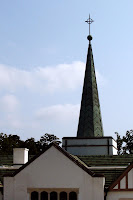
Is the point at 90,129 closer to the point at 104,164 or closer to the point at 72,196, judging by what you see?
the point at 104,164

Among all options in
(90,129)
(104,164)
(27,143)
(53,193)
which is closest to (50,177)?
(53,193)

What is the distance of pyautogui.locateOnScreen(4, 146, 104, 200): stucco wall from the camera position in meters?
29.2

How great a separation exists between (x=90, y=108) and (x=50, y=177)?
13483 millimetres

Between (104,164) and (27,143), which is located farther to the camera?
(27,143)

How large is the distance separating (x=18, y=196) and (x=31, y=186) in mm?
985

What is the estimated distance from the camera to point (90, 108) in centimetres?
4212

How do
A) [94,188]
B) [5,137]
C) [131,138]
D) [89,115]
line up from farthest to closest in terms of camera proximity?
[5,137], [131,138], [89,115], [94,188]

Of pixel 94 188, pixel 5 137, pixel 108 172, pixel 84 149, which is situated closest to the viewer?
pixel 94 188

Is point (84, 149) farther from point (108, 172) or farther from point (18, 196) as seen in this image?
point (18, 196)

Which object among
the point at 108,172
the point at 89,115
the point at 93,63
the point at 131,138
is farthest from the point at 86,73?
the point at 131,138

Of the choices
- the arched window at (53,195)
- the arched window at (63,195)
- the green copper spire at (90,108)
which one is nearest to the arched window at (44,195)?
the arched window at (53,195)

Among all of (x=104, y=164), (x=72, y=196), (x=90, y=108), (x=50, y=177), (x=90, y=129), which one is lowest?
(x=72, y=196)

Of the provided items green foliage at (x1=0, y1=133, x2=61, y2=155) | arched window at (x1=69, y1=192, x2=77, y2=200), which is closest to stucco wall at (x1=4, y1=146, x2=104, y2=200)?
arched window at (x1=69, y1=192, x2=77, y2=200)

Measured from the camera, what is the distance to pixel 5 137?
91812 mm
